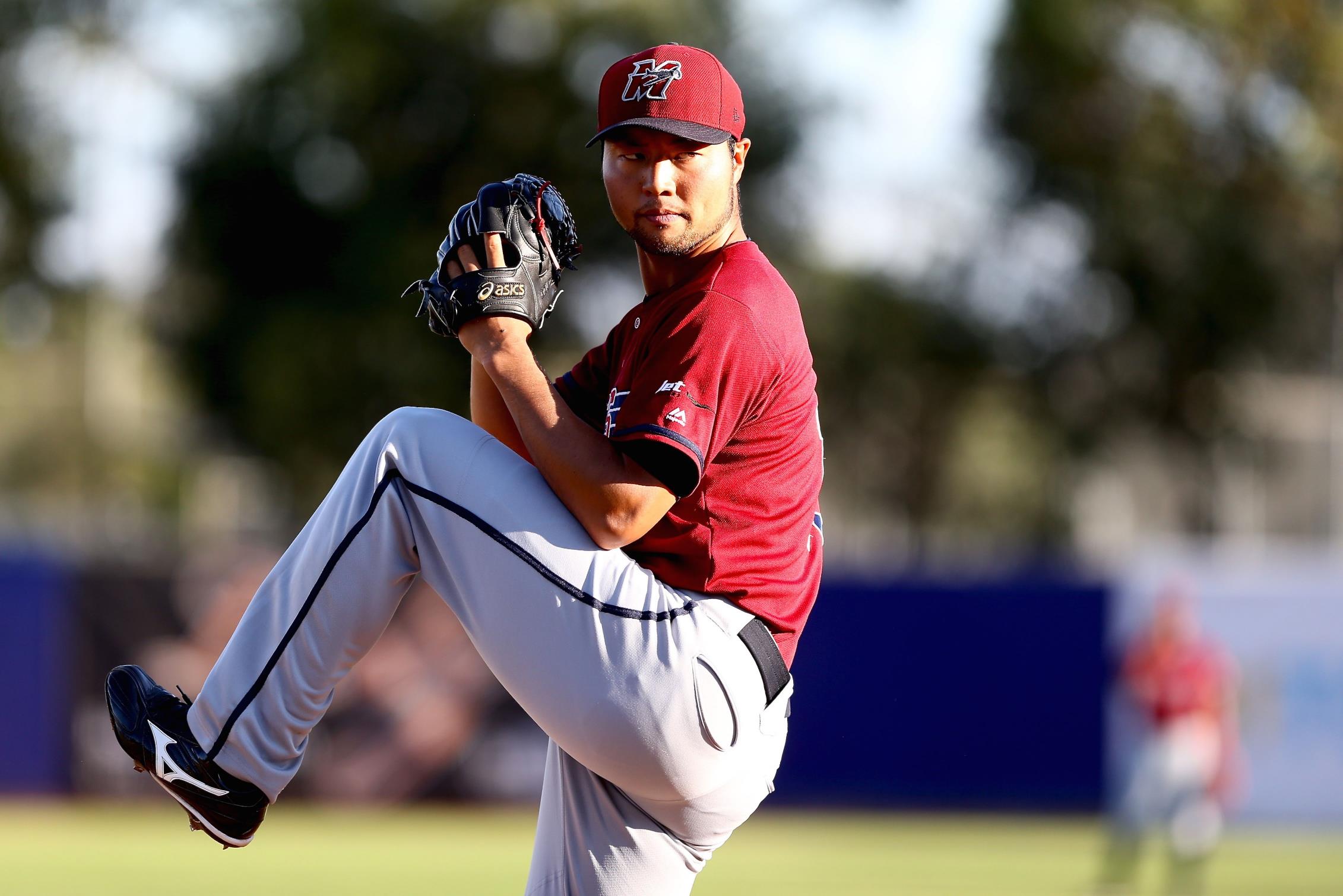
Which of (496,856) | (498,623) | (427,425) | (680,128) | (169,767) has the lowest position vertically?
(169,767)

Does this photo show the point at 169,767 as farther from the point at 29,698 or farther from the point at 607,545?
the point at 29,698

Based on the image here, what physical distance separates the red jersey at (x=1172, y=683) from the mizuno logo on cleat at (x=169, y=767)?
9.70 m

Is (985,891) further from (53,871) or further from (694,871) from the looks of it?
(694,871)

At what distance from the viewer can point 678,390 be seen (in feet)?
11.0

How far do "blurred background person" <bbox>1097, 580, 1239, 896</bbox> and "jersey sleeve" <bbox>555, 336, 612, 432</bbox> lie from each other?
8.06m

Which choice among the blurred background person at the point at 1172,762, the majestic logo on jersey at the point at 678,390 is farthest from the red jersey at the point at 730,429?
the blurred background person at the point at 1172,762

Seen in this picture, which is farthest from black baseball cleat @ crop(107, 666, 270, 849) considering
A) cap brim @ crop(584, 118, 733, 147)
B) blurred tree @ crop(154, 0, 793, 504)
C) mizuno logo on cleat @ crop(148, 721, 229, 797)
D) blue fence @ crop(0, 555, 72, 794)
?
blurred tree @ crop(154, 0, 793, 504)

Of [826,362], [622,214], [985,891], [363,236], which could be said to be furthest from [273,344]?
[622,214]

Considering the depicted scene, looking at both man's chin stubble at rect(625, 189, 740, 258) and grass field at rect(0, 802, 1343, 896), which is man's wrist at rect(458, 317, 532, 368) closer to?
man's chin stubble at rect(625, 189, 740, 258)

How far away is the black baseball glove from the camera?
352 centimetres

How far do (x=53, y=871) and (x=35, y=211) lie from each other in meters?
18.7

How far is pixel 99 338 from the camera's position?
1539 inches

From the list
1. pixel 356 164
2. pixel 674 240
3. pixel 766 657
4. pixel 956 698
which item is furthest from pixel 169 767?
pixel 356 164

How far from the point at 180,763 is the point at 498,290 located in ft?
3.83
